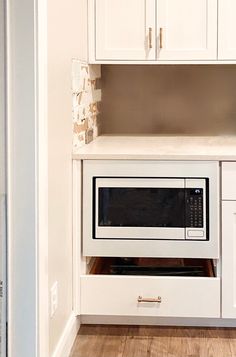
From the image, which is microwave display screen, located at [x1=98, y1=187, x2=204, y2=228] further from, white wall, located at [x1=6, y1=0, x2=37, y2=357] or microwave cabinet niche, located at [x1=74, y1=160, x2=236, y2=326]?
white wall, located at [x1=6, y1=0, x2=37, y2=357]

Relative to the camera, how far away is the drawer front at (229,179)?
116 inches

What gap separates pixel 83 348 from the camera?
2.89 meters

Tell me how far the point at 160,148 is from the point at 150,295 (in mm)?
728

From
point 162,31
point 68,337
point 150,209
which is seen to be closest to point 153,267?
point 150,209

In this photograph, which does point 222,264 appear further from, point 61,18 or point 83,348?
point 61,18

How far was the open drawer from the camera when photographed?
9.86 feet

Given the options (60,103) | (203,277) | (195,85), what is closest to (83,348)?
(203,277)

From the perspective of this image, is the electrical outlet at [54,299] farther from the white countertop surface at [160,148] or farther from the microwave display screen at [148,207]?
the white countertop surface at [160,148]

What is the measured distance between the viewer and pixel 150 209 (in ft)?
9.93

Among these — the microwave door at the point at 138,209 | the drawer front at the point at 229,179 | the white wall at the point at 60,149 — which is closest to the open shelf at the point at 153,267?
the microwave door at the point at 138,209

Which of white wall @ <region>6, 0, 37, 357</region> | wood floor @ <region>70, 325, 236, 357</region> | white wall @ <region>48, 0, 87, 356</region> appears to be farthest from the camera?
wood floor @ <region>70, 325, 236, 357</region>

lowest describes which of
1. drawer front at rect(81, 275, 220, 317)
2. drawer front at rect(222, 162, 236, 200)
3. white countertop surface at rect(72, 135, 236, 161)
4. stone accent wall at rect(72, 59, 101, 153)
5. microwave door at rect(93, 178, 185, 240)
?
drawer front at rect(81, 275, 220, 317)

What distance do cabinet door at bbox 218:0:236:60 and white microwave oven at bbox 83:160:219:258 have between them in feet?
2.57

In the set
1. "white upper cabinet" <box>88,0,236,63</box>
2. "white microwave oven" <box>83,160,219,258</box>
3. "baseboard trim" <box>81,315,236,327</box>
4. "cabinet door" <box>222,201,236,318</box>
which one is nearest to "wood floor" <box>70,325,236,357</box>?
"baseboard trim" <box>81,315,236,327</box>
